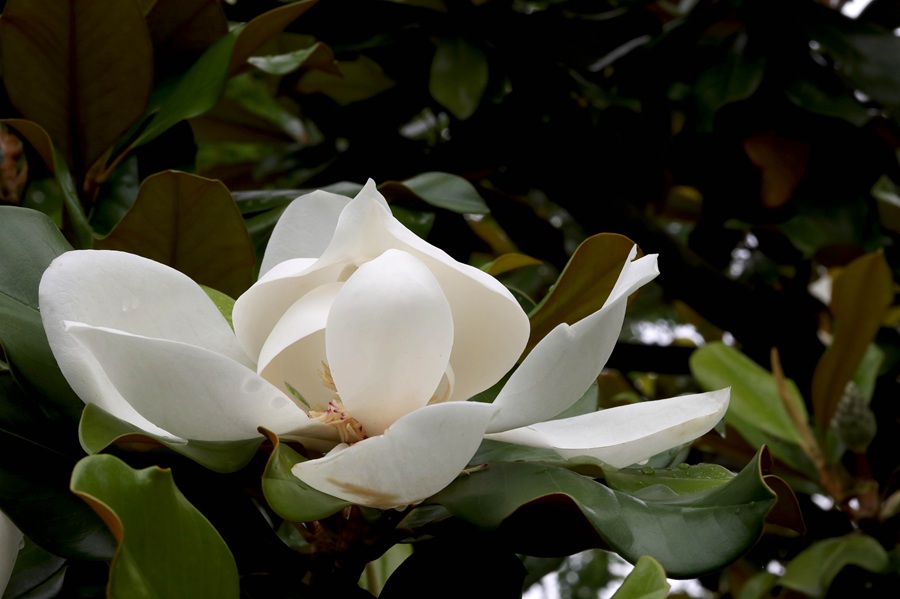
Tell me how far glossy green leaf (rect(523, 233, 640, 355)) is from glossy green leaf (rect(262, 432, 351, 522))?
22 centimetres

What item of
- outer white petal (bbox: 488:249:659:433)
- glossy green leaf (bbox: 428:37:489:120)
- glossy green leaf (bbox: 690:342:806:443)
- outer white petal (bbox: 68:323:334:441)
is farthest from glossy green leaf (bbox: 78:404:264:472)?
glossy green leaf (bbox: 690:342:806:443)

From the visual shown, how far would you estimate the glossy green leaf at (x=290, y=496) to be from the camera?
0.41 m

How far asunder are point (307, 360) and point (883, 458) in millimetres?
1270

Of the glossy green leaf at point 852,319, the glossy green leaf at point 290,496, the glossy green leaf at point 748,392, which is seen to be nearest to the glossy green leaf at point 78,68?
the glossy green leaf at point 290,496

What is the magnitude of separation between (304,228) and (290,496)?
9.4 inches

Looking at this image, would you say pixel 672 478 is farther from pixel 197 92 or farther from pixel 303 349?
pixel 197 92

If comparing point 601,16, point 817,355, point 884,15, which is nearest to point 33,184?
point 601,16

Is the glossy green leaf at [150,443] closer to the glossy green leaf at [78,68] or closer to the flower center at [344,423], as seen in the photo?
the flower center at [344,423]

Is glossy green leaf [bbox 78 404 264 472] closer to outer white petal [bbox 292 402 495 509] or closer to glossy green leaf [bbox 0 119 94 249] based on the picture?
outer white petal [bbox 292 402 495 509]

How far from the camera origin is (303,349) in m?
0.53

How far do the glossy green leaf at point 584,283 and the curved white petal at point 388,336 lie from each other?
158 millimetres

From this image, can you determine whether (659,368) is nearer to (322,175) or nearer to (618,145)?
(618,145)

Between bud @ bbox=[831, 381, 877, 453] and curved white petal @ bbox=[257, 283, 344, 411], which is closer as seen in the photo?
curved white petal @ bbox=[257, 283, 344, 411]

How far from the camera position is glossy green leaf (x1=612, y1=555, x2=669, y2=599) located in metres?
0.41
